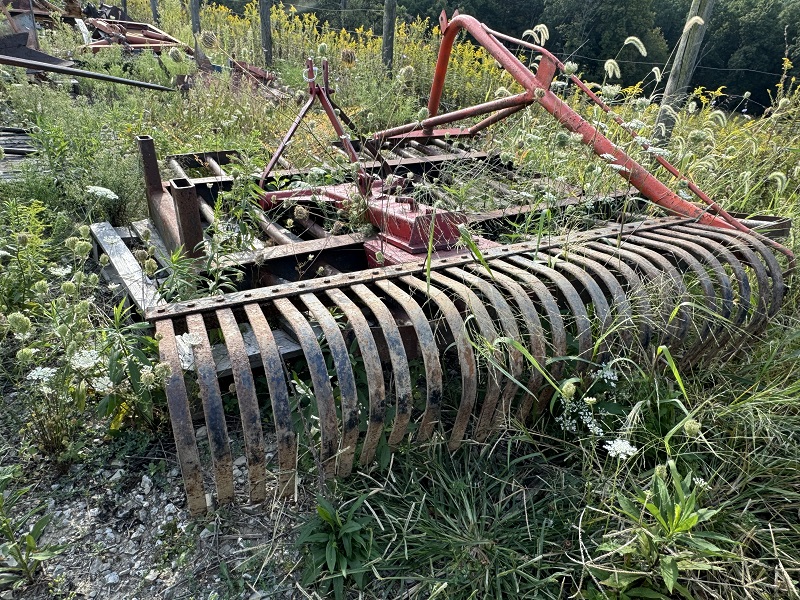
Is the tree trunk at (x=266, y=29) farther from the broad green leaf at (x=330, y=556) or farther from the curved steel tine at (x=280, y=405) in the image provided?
the broad green leaf at (x=330, y=556)

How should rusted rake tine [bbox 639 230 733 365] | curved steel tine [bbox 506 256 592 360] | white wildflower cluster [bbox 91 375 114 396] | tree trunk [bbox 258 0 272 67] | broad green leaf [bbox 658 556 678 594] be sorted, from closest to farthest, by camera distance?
broad green leaf [bbox 658 556 678 594]
white wildflower cluster [bbox 91 375 114 396]
curved steel tine [bbox 506 256 592 360]
rusted rake tine [bbox 639 230 733 365]
tree trunk [bbox 258 0 272 67]

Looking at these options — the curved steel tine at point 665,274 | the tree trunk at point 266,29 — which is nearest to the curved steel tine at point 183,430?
the curved steel tine at point 665,274

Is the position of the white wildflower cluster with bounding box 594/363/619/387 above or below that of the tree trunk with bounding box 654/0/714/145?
below

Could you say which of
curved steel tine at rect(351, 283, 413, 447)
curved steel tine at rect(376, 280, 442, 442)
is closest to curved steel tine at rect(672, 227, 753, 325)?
curved steel tine at rect(376, 280, 442, 442)

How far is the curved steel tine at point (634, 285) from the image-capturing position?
6.69 feet

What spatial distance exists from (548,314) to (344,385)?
794 millimetres

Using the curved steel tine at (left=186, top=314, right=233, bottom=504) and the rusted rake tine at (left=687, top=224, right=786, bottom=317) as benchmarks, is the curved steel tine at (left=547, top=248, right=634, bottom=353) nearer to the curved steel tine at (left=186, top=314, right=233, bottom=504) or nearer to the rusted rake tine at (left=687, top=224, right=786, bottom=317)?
the rusted rake tine at (left=687, top=224, right=786, bottom=317)

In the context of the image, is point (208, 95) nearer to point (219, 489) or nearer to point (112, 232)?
point (112, 232)

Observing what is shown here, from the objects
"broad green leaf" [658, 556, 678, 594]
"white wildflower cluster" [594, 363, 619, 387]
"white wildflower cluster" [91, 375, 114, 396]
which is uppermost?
"white wildflower cluster" [594, 363, 619, 387]

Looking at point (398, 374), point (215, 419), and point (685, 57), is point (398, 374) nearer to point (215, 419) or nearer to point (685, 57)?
point (215, 419)

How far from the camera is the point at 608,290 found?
84.3 inches

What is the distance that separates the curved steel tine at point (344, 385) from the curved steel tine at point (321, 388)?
3cm

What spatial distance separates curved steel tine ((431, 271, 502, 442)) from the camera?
184 cm

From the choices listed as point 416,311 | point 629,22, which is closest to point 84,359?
point 416,311
